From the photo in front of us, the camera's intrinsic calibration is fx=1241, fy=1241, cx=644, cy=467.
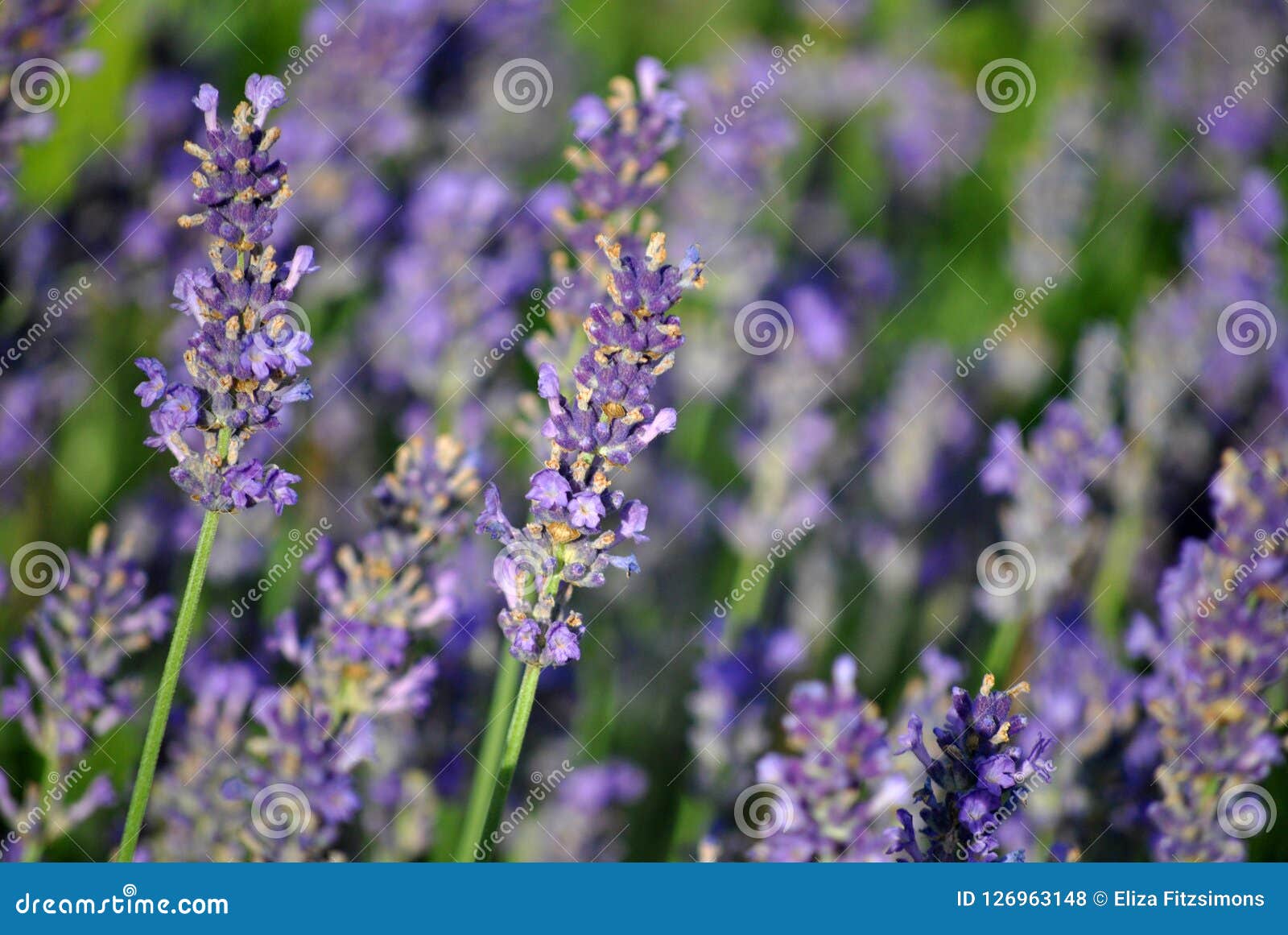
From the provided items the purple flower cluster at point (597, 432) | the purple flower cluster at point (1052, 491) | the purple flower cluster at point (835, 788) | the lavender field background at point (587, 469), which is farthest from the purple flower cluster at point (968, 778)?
the purple flower cluster at point (1052, 491)

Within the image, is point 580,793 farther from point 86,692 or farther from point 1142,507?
point 1142,507

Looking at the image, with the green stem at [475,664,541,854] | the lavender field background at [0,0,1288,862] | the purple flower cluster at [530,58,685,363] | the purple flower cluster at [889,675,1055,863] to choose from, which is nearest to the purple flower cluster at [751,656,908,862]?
the lavender field background at [0,0,1288,862]

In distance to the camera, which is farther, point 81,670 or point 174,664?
point 81,670

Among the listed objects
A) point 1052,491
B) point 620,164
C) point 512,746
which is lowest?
point 512,746

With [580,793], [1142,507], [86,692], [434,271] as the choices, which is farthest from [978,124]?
[86,692]

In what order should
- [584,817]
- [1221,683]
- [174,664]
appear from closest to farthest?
1. [174,664]
2. [1221,683]
3. [584,817]

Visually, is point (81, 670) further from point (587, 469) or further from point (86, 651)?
point (587, 469)

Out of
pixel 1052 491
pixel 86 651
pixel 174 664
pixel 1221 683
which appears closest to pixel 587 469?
pixel 174 664
